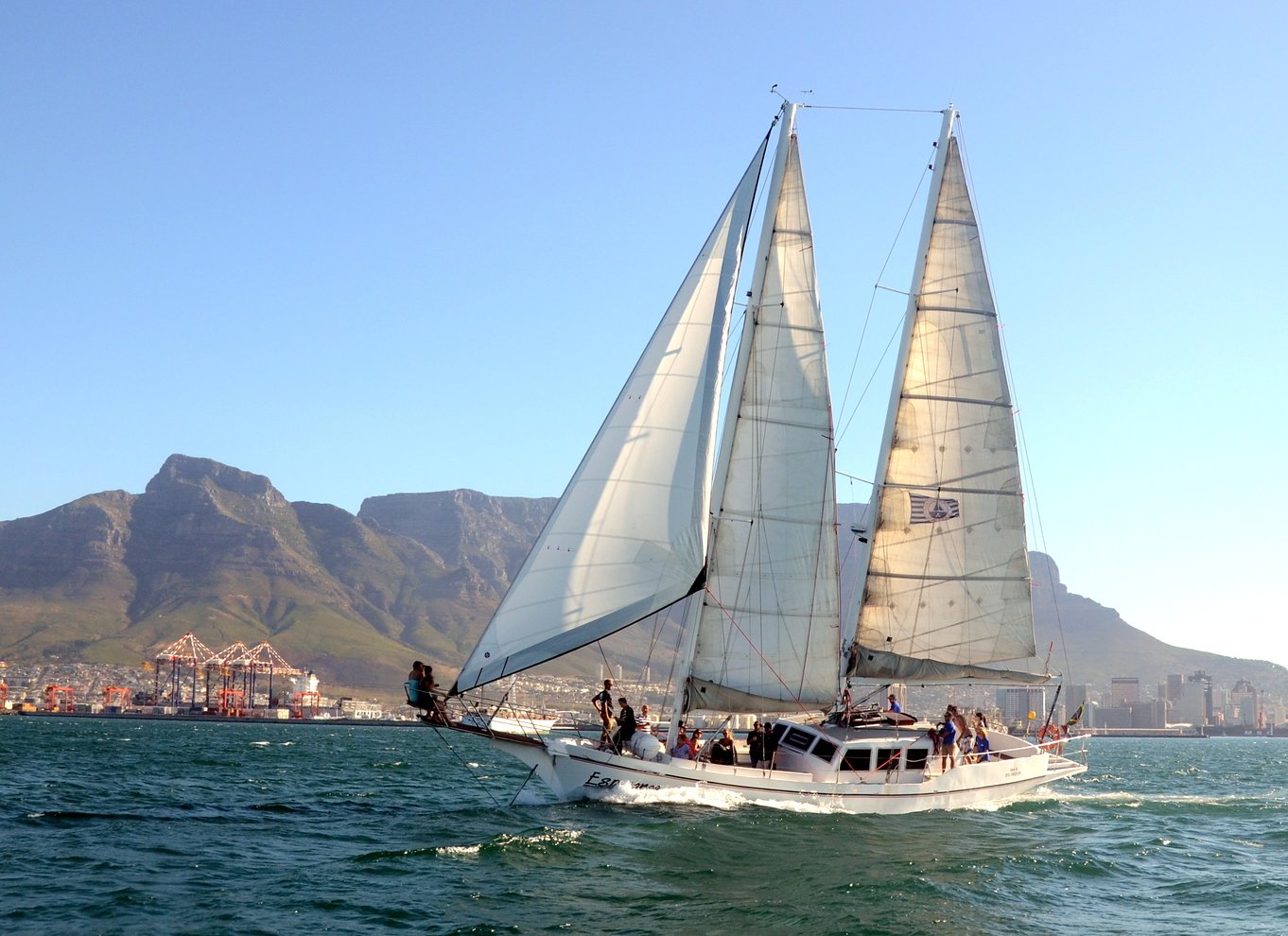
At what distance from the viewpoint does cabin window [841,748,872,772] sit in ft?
104

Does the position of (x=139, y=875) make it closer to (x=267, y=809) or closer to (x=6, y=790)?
(x=267, y=809)

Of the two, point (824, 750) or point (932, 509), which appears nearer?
point (824, 750)

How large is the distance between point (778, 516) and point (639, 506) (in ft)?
17.6

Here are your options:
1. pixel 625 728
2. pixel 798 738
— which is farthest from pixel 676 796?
pixel 798 738

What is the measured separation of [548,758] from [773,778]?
5.52 meters

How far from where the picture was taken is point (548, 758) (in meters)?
30.3

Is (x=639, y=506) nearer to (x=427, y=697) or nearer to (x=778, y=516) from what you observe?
(x=778, y=516)

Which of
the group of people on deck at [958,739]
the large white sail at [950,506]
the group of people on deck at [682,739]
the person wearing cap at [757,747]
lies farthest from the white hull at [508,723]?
the group of people on deck at [958,739]

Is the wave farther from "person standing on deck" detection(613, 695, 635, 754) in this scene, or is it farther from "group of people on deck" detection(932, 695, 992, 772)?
"group of people on deck" detection(932, 695, 992, 772)

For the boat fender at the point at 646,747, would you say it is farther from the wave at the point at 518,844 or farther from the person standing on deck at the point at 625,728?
the wave at the point at 518,844

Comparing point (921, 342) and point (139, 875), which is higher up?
point (921, 342)

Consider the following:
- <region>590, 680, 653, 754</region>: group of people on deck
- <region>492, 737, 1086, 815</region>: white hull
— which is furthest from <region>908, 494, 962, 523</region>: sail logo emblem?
<region>590, 680, 653, 754</region>: group of people on deck

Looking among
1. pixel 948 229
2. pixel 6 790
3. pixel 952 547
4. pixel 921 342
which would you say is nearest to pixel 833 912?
pixel 952 547

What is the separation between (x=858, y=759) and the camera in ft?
104
